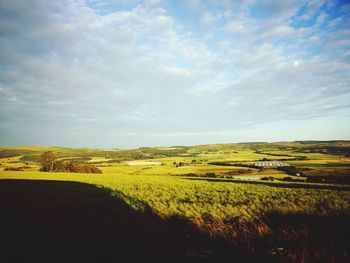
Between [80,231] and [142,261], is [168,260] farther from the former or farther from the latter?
[80,231]

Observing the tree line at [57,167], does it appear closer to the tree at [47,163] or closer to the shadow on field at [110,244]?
the tree at [47,163]

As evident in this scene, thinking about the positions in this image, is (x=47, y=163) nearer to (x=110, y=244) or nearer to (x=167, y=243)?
(x=110, y=244)

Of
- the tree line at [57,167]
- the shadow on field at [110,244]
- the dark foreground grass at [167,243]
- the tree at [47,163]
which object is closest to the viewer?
the dark foreground grass at [167,243]

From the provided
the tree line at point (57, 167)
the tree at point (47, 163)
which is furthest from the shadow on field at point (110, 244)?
the tree at point (47, 163)

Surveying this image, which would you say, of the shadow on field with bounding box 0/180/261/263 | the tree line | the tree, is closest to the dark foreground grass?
the shadow on field with bounding box 0/180/261/263

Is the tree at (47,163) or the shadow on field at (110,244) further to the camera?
the tree at (47,163)

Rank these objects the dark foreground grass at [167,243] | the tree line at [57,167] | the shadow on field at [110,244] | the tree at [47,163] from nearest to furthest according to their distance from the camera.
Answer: the dark foreground grass at [167,243] → the shadow on field at [110,244] → the tree line at [57,167] → the tree at [47,163]

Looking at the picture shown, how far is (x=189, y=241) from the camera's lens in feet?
30.1

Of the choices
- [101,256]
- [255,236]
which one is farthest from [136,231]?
[255,236]

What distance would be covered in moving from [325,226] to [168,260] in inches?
340

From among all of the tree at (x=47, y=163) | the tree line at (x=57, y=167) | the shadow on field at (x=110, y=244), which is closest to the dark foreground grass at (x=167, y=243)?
the shadow on field at (x=110, y=244)

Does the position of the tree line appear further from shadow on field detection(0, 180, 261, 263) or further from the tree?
shadow on field detection(0, 180, 261, 263)

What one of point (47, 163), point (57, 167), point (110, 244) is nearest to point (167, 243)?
point (110, 244)

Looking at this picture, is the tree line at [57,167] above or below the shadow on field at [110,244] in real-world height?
below
